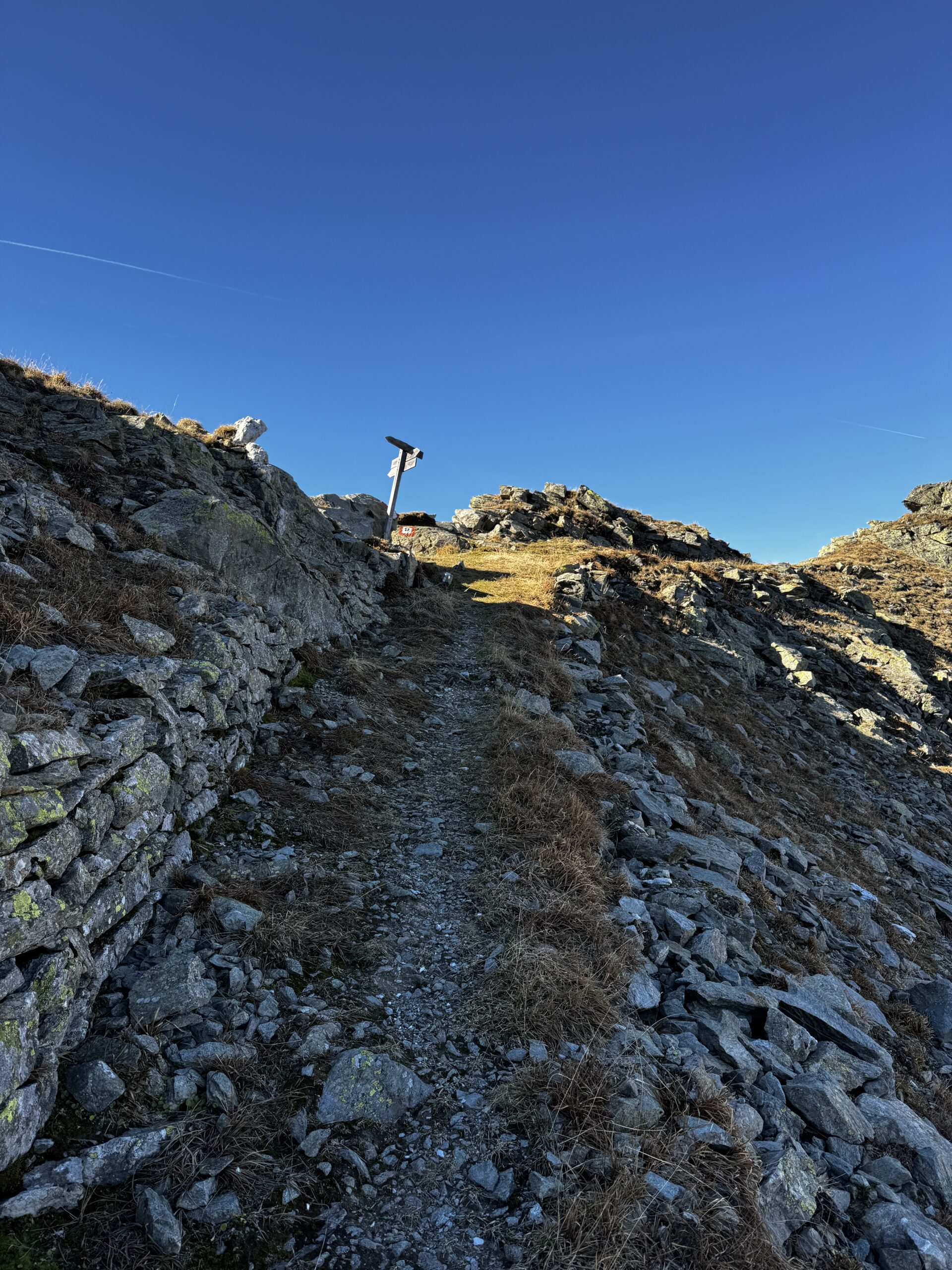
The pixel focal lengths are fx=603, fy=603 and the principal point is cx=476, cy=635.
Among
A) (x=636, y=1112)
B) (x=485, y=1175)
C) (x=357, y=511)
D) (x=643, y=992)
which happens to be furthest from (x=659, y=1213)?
(x=357, y=511)

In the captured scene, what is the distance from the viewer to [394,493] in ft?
91.9

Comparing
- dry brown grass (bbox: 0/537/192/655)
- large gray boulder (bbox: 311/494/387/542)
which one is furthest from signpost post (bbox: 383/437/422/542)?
dry brown grass (bbox: 0/537/192/655)

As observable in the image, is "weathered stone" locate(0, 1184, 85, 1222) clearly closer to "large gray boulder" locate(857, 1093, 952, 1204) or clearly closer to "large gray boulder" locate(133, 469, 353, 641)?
"large gray boulder" locate(857, 1093, 952, 1204)

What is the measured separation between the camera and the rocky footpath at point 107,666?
443 centimetres

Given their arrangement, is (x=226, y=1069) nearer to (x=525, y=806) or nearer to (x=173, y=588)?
(x=525, y=806)

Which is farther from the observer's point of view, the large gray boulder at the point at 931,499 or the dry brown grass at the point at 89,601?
the large gray boulder at the point at 931,499

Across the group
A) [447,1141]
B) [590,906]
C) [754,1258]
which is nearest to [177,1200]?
[447,1141]

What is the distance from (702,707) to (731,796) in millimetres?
6017

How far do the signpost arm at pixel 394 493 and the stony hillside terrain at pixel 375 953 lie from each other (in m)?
12.3

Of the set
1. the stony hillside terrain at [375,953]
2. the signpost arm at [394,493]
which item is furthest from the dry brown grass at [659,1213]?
the signpost arm at [394,493]

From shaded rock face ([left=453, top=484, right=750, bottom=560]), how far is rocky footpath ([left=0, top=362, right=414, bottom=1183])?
81.1ft

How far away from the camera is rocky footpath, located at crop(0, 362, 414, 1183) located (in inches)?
174

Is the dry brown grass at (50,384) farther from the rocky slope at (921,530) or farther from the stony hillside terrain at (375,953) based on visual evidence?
the rocky slope at (921,530)

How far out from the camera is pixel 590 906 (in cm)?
723
